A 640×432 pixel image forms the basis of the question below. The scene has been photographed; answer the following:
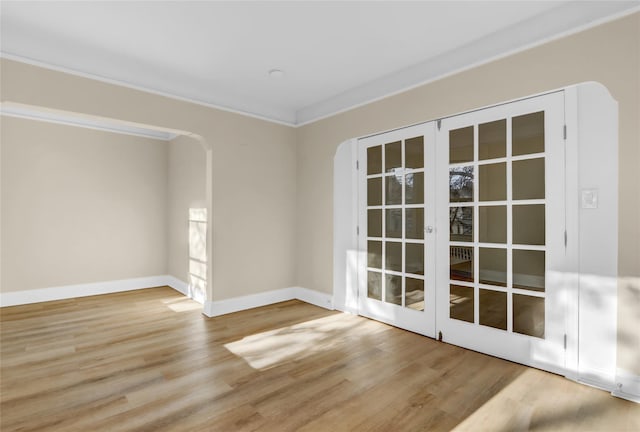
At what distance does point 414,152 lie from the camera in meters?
3.31

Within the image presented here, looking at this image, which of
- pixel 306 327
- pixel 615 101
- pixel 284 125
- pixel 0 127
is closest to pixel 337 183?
pixel 284 125

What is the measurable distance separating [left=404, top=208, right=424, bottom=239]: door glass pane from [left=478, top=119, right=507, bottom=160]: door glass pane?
2.55 ft

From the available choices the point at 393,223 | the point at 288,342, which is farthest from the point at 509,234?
the point at 288,342

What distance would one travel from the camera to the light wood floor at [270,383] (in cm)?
190

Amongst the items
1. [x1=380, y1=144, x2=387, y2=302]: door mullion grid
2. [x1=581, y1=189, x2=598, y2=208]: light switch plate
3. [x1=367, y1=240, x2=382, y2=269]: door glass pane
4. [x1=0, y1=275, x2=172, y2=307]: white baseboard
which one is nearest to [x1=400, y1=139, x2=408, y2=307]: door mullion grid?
[x1=380, y1=144, x2=387, y2=302]: door mullion grid

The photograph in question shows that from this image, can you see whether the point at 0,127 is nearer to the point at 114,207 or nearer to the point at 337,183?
the point at 114,207

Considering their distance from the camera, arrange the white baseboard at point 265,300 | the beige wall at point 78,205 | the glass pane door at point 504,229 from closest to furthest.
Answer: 1. the glass pane door at point 504,229
2. the white baseboard at point 265,300
3. the beige wall at point 78,205

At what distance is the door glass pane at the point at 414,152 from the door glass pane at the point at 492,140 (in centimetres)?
56

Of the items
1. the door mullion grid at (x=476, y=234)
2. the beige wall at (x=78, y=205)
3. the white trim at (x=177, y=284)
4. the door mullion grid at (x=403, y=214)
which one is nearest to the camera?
the door mullion grid at (x=476, y=234)

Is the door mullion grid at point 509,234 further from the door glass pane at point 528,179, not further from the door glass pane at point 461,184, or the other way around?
the door glass pane at point 461,184

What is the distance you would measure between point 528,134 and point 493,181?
1.44 feet

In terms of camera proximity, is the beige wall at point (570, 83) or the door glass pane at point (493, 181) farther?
the door glass pane at point (493, 181)

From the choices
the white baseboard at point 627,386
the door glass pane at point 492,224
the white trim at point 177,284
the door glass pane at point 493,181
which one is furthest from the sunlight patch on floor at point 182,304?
the white baseboard at point 627,386

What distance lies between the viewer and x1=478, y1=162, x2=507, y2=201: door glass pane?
2.71 m
